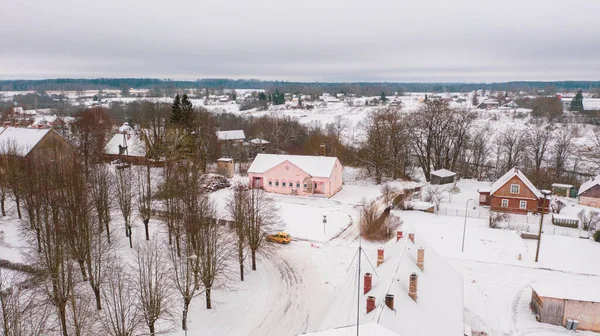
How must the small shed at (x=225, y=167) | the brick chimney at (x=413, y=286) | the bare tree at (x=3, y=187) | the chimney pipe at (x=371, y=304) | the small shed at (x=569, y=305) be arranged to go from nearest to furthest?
the chimney pipe at (x=371, y=304) → the brick chimney at (x=413, y=286) → the small shed at (x=569, y=305) → the bare tree at (x=3, y=187) → the small shed at (x=225, y=167)

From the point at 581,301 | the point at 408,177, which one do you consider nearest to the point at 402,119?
the point at 408,177

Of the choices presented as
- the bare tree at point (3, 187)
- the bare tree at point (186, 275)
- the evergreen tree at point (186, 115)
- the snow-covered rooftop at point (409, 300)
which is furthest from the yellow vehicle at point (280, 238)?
the evergreen tree at point (186, 115)

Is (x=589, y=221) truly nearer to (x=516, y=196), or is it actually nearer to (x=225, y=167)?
(x=516, y=196)

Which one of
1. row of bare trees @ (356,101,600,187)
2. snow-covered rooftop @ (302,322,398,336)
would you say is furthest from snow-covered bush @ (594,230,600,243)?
snow-covered rooftop @ (302,322,398,336)

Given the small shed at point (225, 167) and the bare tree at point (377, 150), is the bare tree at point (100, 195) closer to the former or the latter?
the small shed at point (225, 167)

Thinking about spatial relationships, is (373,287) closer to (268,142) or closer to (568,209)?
(568,209)

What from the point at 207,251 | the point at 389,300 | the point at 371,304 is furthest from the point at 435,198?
the point at 371,304
